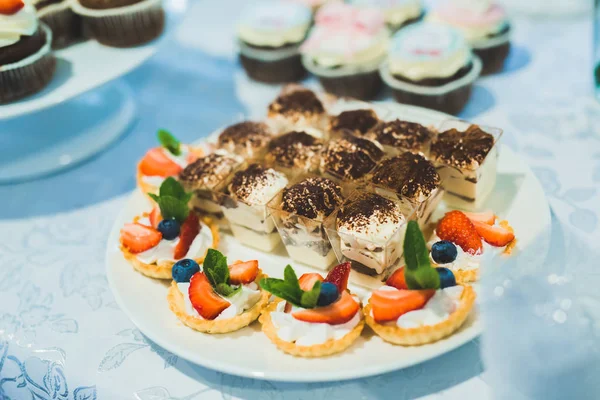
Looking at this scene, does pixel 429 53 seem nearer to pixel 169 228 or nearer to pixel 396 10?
pixel 396 10

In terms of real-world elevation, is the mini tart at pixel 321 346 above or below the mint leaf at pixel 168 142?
below

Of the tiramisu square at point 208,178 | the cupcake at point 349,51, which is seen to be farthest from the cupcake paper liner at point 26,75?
the cupcake at point 349,51

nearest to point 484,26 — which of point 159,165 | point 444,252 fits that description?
point 444,252

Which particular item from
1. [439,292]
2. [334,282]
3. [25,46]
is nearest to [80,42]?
[25,46]

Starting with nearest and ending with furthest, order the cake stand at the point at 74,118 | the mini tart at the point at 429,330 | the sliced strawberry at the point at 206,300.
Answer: the mini tart at the point at 429,330 < the sliced strawberry at the point at 206,300 < the cake stand at the point at 74,118

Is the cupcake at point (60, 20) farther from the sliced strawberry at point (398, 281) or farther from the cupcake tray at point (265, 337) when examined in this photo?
the sliced strawberry at point (398, 281)

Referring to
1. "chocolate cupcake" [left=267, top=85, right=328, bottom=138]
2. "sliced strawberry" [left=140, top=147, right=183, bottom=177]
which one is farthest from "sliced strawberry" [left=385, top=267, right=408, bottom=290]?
"sliced strawberry" [left=140, top=147, right=183, bottom=177]
